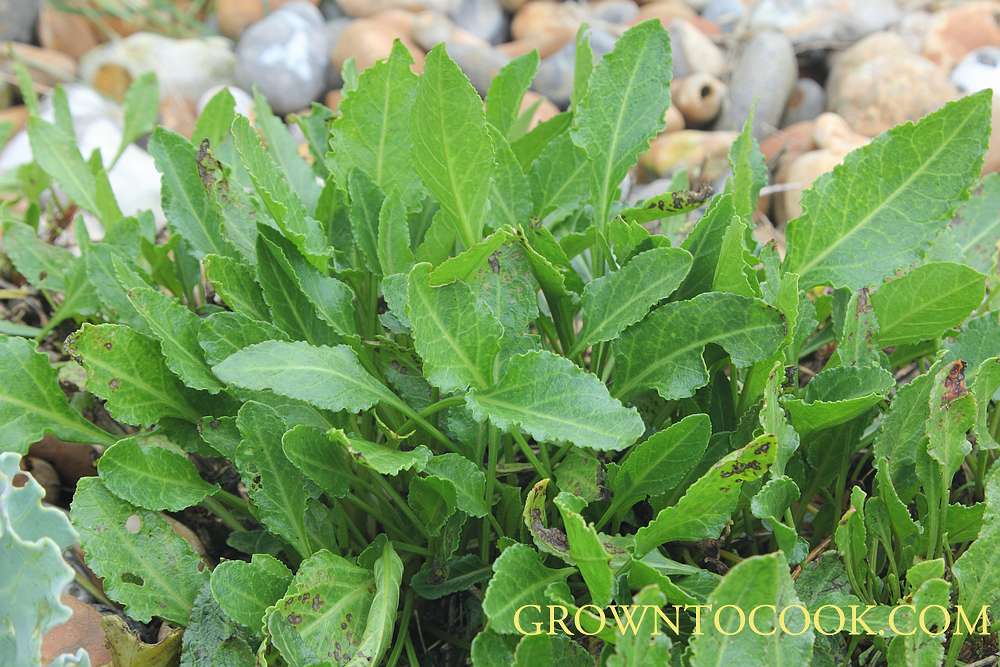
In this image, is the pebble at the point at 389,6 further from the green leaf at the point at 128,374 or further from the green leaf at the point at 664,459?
the green leaf at the point at 664,459

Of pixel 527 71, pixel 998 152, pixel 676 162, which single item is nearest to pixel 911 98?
pixel 998 152

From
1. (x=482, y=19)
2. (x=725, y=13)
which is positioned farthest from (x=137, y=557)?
(x=725, y=13)

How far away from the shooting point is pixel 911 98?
8.70ft

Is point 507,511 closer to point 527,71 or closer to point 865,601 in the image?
point 865,601

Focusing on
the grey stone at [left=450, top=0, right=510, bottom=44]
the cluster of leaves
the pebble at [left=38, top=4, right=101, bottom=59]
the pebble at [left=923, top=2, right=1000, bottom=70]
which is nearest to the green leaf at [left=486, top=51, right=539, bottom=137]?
the cluster of leaves

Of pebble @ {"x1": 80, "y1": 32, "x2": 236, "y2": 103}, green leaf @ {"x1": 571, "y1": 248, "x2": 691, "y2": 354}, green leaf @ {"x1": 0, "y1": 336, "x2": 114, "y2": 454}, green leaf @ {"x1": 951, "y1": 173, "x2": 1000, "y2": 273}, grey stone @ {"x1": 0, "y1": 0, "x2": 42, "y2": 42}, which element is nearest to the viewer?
green leaf @ {"x1": 571, "y1": 248, "x2": 691, "y2": 354}

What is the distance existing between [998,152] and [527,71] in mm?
1630

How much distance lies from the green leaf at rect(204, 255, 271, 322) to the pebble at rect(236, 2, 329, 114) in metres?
1.95

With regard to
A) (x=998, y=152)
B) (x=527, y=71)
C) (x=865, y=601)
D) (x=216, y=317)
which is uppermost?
(x=527, y=71)

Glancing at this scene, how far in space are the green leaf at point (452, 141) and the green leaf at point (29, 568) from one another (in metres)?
0.45

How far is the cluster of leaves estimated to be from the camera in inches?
33.5

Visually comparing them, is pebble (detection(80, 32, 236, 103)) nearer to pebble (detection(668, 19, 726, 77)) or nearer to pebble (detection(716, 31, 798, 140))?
pebble (detection(668, 19, 726, 77))

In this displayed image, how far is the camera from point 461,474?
2.97ft

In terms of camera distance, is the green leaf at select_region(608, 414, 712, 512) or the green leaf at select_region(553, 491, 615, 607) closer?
the green leaf at select_region(553, 491, 615, 607)
